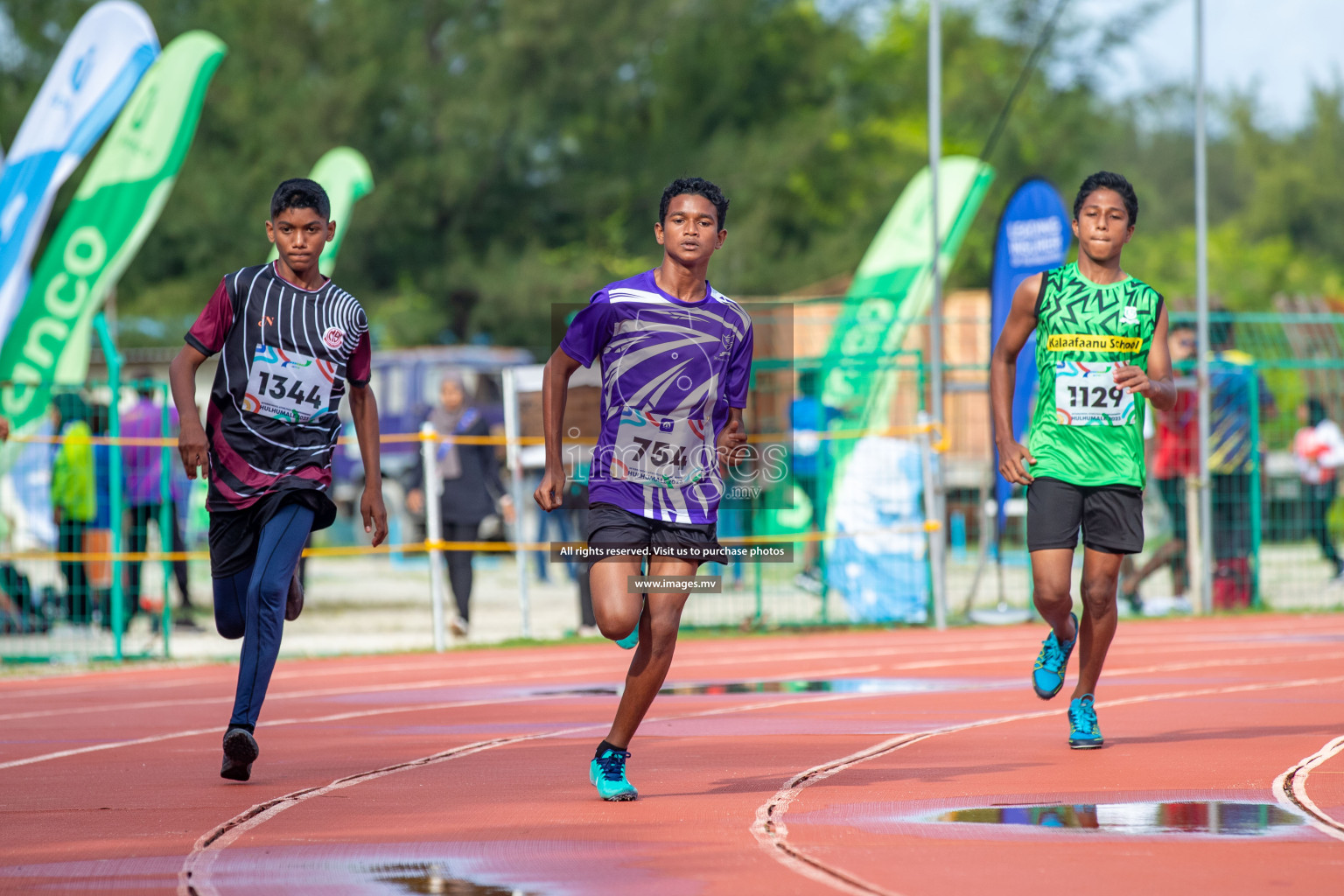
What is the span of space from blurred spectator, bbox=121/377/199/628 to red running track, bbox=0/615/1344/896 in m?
2.90

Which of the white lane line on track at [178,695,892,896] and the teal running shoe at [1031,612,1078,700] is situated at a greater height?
the teal running shoe at [1031,612,1078,700]

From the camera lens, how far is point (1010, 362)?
23.5 feet

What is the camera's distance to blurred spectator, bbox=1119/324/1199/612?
15117mm

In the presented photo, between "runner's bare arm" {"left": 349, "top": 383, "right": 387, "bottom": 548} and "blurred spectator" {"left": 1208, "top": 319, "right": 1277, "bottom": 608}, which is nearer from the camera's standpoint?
"runner's bare arm" {"left": 349, "top": 383, "right": 387, "bottom": 548}

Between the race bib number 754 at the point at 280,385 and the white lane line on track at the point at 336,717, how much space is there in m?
1.99

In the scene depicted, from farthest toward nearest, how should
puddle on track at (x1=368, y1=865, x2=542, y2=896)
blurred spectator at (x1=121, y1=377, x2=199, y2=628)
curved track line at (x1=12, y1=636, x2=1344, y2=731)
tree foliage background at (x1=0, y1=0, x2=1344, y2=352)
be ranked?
tree foliage background at (x1=0, y1=0, x2=1344, y2=352)
blurred spectator at (x1=121, y1=377, x2=199, y2=628)
curved track line at (x1=12, y1=636, x2=1344, y2=731)
puddle on track at (x1=368, y1=865, x2=542, y2=896)

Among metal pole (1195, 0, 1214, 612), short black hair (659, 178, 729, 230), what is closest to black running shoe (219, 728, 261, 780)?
short black hair (659, 178, 729, 230)

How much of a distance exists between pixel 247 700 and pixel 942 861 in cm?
283

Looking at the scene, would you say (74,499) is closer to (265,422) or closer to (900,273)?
(265,422)

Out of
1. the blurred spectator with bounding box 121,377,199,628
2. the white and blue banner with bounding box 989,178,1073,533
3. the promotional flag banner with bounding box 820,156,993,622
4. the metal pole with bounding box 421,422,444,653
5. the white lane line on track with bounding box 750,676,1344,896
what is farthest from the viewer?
the promotional flag banner with bounding box 820,156,993,622

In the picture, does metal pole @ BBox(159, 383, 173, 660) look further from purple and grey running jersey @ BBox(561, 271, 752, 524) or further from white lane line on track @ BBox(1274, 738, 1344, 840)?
white lane line on track @ BBox(1274, 738, 1344, 840)

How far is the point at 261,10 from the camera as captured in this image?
114 feet

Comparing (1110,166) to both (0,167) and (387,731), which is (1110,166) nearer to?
(0,167)

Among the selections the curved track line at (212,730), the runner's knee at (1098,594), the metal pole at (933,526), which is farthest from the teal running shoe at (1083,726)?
the metal pole at (933,526)
